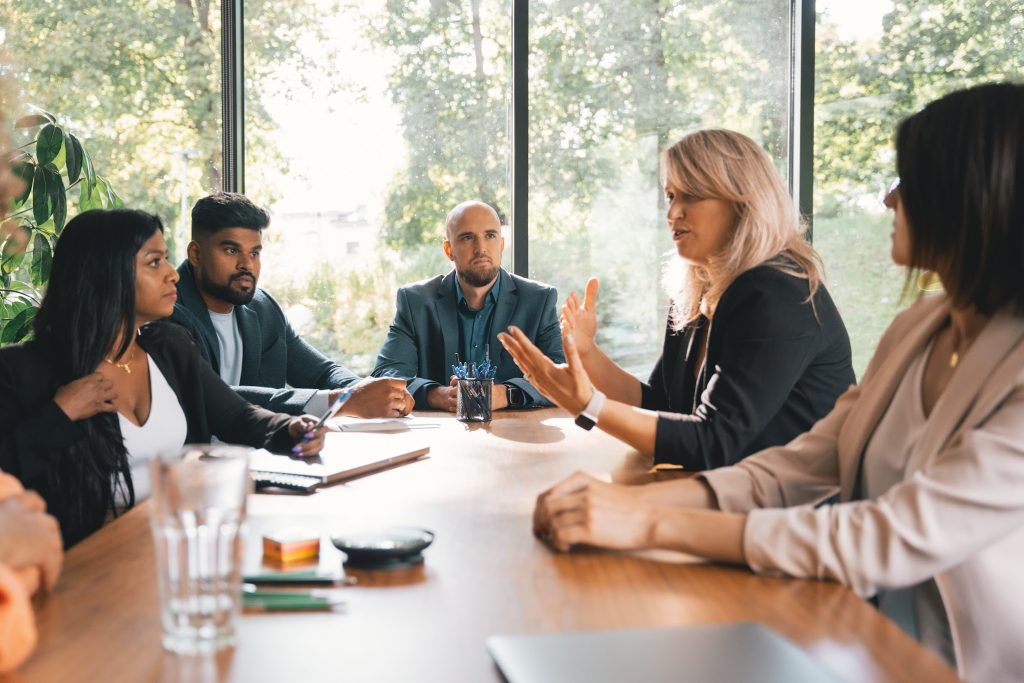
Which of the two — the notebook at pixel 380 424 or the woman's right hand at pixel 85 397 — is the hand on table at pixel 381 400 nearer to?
the notebook at pixel 380 424

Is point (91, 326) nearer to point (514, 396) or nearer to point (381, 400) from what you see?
point (381, 400)

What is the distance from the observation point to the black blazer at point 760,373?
1.91 meters

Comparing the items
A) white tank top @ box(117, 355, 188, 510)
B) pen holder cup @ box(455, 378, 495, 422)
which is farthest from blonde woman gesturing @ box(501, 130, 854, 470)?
white tank top @ box(117, 355, 188, 510)

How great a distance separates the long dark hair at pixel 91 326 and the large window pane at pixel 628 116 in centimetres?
245

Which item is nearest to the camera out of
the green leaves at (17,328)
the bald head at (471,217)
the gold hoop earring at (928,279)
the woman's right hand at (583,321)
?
the gold hoop earring at (928,279)

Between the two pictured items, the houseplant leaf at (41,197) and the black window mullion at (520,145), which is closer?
the houseplant leaf at (41,197)

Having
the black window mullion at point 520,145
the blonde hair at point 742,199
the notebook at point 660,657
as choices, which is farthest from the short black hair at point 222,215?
the notebook at point 660,657

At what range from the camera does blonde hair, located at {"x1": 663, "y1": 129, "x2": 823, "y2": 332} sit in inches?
84.4

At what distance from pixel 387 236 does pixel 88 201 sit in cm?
134

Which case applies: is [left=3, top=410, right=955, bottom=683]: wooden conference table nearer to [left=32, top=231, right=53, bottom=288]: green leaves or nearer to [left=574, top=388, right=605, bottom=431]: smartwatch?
[left=574, top=388, right=605, bottom=431]: smartwatch

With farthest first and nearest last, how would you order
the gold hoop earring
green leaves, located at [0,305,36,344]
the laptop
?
green leaves, located at [0,305,36,344] < the laptop < the gold hoop earring

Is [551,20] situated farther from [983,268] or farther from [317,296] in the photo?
[983,268]

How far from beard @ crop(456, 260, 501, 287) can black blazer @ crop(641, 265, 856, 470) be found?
1.61 metres

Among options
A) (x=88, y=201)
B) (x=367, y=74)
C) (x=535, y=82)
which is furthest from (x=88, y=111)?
(x=535, y=82)
